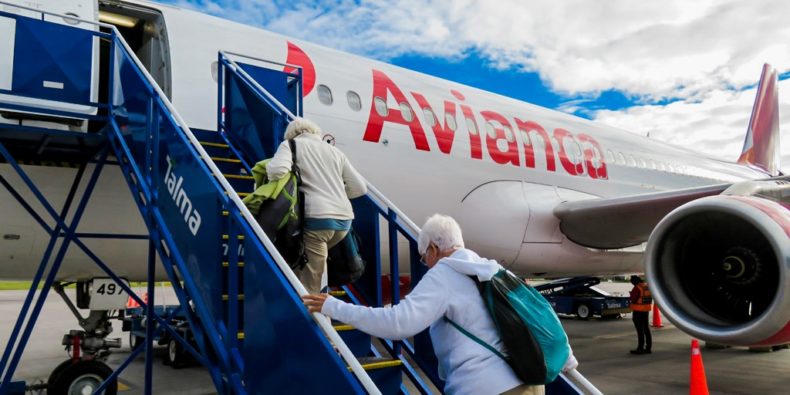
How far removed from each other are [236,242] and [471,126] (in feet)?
17.9

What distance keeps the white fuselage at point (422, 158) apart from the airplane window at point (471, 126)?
19 mm

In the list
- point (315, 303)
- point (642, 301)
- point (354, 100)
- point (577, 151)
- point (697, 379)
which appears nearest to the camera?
point (315, 303)

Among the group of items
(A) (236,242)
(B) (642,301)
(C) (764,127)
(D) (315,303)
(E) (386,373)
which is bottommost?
(B) (642,301)

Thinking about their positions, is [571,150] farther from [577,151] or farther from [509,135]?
[509,135]

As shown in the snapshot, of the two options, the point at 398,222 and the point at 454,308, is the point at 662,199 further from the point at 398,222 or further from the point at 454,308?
the point at 454,308

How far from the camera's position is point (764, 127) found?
18625mm

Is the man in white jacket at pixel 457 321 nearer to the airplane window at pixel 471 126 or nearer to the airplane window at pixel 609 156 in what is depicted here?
the airplane window at pixel 471 126

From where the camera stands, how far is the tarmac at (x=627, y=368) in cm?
705

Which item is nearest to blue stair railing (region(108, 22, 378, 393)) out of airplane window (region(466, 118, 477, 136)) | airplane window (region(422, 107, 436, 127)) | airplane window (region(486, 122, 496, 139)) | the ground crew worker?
airplane window (region(422, 107, 436, 127))

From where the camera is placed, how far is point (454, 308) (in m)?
2.10

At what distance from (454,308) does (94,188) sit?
3.98 metres

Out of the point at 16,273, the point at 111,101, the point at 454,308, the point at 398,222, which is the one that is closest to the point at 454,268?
the point at 454,308

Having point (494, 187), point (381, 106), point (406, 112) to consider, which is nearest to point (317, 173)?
point (381, 106)

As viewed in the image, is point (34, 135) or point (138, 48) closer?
point (34, 135)
